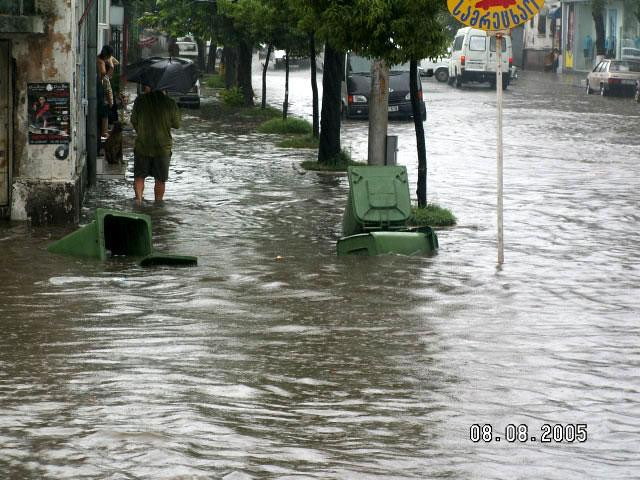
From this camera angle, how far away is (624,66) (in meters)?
45.9

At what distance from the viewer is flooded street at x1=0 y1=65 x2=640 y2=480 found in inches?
267

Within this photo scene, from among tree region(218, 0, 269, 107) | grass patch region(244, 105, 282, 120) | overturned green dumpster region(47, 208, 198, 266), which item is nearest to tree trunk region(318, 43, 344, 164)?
→ tree region(218, 0, 269, 107)

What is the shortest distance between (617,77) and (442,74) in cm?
1179

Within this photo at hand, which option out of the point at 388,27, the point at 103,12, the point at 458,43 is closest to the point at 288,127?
the point at 103,12

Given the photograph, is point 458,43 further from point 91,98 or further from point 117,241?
point 117,241

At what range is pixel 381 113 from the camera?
17359mm

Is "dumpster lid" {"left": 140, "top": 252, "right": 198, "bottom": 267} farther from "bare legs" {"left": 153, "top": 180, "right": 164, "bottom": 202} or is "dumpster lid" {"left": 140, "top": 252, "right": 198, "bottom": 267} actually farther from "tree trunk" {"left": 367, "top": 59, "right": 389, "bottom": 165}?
"tree trunk" {"left": 367, "top": 59, "right": 389, "bottom": 165}

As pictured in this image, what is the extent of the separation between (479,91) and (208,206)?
33.0 metres

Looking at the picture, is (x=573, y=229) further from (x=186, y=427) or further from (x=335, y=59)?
(x=186, y=427)

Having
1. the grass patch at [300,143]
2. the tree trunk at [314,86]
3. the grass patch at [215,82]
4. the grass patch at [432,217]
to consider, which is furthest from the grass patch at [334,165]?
the grass patch at [215,82]

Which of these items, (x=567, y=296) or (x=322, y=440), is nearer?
(x=322, y=440)

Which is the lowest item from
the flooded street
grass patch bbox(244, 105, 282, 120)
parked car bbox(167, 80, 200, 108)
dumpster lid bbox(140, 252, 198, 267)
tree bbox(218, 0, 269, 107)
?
the flooded street

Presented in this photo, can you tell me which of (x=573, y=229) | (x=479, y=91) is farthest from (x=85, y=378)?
(x=479, y=91)

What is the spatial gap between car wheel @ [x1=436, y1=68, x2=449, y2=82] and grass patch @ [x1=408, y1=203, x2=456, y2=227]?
1576 inches
